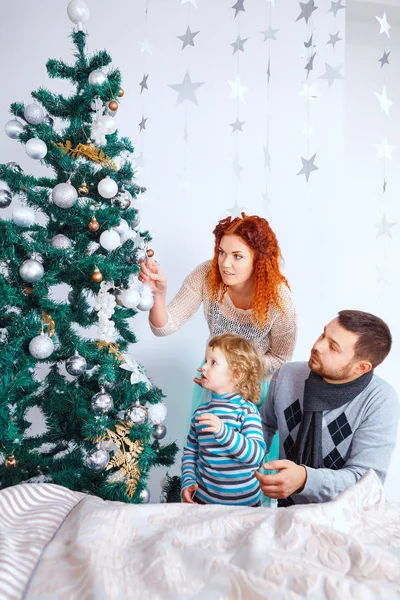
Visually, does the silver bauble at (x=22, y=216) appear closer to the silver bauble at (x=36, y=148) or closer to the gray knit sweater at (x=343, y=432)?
the silver bauble at (x=36, y=148)

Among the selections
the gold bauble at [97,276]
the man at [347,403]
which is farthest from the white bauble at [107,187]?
the man at [347,403]

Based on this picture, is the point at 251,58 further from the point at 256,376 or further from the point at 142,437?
the point at 142,437

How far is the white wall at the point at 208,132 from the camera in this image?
2570 millimetres

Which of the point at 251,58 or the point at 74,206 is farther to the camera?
the point at 251,58

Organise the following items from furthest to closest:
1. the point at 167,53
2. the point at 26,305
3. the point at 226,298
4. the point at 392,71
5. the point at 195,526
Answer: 1. the point at 392,71
2. the point at 167,53
3. the point at 226,298
4. the point at 26,305
5. the point at 195,526

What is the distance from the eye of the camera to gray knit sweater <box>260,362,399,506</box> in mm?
1564

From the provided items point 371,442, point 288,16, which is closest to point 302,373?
point 371,442

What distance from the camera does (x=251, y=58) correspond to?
279 centimetres

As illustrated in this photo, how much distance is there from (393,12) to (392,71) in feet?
1.09

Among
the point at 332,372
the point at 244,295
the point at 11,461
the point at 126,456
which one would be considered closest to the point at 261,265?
the point at 244,295

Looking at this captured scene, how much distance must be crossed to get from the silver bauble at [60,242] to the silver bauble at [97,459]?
0.58 m

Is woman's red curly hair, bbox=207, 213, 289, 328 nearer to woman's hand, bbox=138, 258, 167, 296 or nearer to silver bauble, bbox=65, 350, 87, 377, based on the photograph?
woman's hand, bbox=138, 258, 167, 296

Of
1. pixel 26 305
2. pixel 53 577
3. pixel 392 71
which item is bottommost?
pixel 53 577

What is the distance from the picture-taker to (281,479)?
1479 mm
